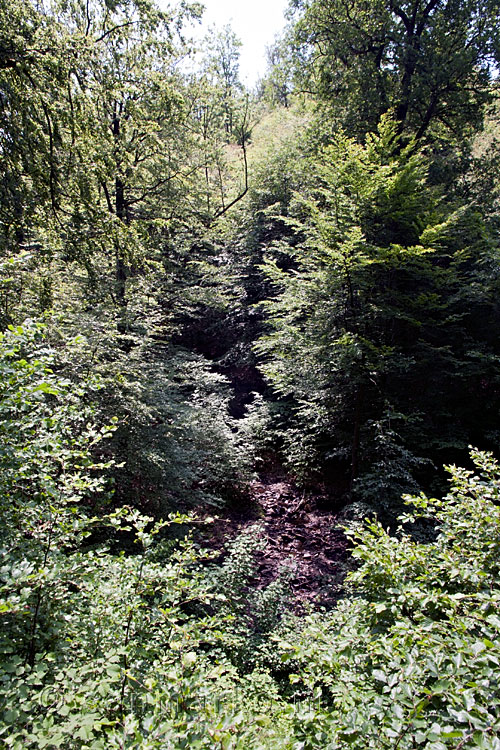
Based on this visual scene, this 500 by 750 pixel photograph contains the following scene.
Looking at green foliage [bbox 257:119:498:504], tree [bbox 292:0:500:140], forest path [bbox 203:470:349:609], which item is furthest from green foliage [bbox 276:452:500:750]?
tree [bbox 292:0:500:140]

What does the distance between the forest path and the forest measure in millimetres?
43

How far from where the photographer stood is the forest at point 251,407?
5.12 feet

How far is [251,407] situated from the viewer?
861cm

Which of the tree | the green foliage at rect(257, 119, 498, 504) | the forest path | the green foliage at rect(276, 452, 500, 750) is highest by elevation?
the tree

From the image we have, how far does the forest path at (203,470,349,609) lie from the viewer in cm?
491

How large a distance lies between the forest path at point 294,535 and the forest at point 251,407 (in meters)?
0.04

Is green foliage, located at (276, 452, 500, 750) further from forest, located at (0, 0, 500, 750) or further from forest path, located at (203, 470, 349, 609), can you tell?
forest path, located at (203, 470, 349, 609)

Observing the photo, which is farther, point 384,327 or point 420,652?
point 384,327

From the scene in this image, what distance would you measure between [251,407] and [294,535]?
3.22 meters

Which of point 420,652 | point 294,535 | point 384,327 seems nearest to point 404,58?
point 384,327

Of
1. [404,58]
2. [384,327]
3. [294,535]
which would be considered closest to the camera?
[294,535]

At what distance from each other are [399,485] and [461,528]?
313cm

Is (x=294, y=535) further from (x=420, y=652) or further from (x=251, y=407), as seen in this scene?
(x=420, y=652)

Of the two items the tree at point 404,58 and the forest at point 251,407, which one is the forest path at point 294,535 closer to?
the forest at point 251,407
